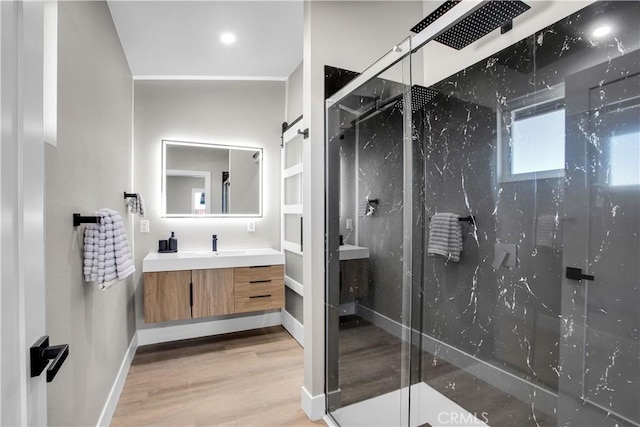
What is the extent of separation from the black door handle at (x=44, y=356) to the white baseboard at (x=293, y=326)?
2.32 metres

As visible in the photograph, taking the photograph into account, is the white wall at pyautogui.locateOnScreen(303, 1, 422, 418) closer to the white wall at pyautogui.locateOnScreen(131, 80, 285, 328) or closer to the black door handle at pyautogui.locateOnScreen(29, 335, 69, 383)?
the black door handle at pyautogui.locateOnScreen(29, 335, 69, 383)

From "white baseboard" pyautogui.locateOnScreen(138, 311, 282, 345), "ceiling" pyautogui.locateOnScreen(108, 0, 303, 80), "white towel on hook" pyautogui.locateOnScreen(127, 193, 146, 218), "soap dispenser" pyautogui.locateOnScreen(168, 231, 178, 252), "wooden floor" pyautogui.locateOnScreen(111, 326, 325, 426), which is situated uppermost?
"ceiling" pyautogui.locateOnScreen(108, 0, 303, 80)

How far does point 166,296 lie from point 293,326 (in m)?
1.20

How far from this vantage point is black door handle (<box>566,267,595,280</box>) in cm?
136

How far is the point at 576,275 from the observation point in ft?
4.59

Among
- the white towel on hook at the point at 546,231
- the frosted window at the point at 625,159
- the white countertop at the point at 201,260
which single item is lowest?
the white countertop at the point at 201,260

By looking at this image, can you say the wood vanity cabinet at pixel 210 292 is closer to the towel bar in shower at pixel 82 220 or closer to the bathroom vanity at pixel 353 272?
the bathroom vanity at pixel 353 272

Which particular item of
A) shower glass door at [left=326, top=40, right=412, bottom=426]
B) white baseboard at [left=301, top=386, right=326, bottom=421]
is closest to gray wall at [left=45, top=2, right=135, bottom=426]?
white baseboard at [left=301, top=386, right=326, bottom=421]

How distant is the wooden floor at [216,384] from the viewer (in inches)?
72.6

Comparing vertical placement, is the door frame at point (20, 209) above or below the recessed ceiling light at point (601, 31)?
below

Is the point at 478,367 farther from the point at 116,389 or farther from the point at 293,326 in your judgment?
the point at 116,389

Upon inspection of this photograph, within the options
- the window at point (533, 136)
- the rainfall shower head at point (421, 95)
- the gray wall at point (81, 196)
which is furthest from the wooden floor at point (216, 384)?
the rainfall shower head at point (421, 95)

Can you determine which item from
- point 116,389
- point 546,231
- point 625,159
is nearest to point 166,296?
point 116,389

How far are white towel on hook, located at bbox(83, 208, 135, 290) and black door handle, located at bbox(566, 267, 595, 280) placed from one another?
2.09 meters
